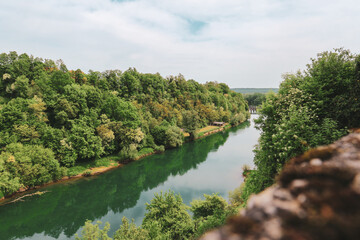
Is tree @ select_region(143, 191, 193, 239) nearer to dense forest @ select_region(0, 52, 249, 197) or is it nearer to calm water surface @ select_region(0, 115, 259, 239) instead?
calm water surface @ select_region(0, 115, 259, 239)

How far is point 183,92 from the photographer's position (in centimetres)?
6712

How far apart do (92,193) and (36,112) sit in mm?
14178

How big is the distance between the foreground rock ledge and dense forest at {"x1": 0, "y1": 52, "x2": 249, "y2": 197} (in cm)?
2556

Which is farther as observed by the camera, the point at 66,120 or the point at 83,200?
the point at 66,120

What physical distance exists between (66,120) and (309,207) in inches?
1315

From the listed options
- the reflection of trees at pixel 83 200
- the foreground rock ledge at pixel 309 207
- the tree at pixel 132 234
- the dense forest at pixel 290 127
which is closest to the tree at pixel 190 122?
the reflection of trees at pixel 83 200

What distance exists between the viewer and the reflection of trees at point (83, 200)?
1827cm

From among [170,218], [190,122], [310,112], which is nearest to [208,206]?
[170,218]

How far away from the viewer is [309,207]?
156 centimetres

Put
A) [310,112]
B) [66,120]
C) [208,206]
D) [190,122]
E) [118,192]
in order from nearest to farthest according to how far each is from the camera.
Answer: [310,112] → [208,206] → [118,192] → [66,120] → [190,122]

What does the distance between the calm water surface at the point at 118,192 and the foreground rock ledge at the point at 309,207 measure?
1959 cm

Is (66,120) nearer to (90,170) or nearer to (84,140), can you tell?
(84,140)

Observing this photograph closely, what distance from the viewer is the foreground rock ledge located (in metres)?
1.35

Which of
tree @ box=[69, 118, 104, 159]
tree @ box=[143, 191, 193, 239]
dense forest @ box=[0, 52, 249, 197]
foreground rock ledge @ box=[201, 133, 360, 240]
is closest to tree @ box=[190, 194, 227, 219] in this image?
tree @ box=[143, 191, 193, 239]
